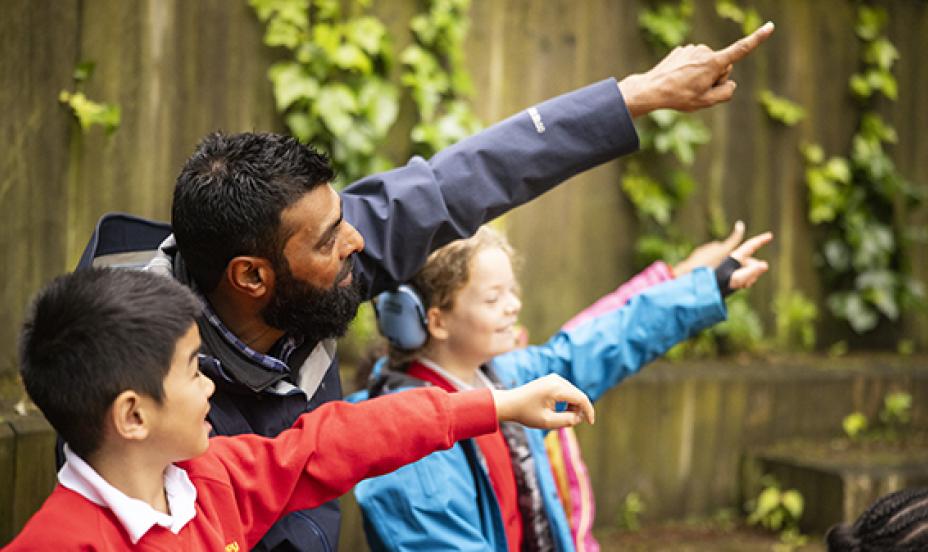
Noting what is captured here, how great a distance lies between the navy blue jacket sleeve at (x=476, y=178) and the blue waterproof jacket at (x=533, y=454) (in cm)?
45

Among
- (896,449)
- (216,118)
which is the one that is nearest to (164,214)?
(216,118)

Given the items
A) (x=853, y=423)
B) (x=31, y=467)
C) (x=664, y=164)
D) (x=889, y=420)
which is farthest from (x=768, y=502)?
(x=31, y=467)

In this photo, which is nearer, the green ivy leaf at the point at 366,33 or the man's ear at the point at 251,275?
the man's ear at the point at 251,275

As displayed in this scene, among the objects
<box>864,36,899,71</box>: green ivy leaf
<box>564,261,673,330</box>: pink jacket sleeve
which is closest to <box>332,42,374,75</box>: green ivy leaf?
<box>564,261,673,330</box>: pink jacket sleeve

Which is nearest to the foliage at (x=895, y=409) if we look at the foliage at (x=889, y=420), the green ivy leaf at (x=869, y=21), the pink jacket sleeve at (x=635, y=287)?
the foliage at (x=889, y=420)

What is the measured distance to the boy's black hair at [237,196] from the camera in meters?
2.03

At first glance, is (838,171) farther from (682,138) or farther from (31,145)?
(31,145)

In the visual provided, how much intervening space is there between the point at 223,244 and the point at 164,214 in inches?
66.6

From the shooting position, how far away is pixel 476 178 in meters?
2.41

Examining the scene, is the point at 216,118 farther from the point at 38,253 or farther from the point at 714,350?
the point at 714,350

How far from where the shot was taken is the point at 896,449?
4.92 meters

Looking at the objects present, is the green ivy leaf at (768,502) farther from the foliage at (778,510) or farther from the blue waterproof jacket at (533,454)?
the blue waterproof jacket at (533,454)

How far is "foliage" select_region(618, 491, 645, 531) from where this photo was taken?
4.57 m

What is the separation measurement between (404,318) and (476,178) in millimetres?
466
